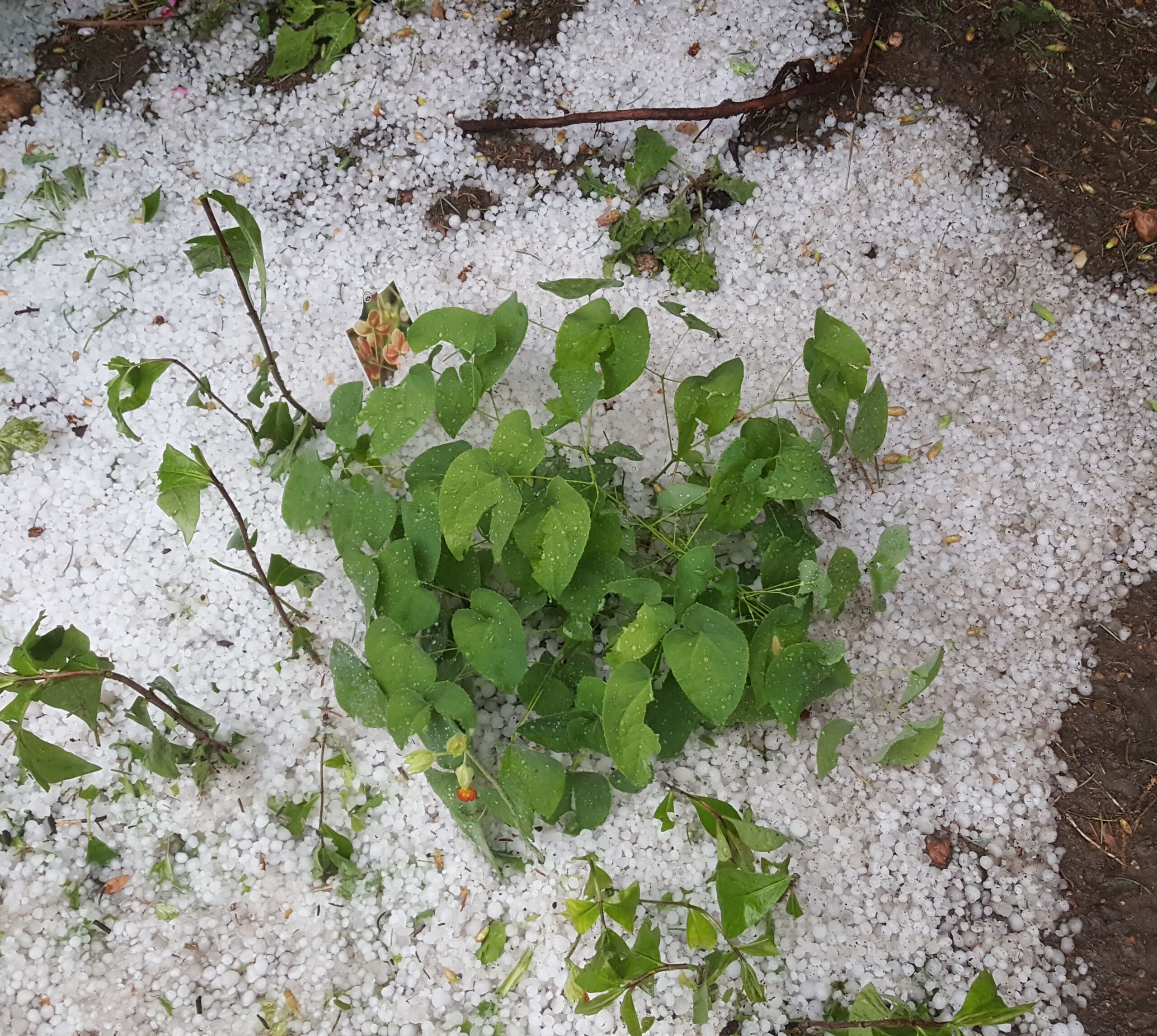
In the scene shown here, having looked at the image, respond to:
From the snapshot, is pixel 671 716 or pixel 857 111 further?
pixel 857 111

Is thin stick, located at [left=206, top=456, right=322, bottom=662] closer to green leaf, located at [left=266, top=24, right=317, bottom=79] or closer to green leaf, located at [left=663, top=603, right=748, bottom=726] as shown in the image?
green leaf, located at [left=663, top=603, right=748, bottom=726]

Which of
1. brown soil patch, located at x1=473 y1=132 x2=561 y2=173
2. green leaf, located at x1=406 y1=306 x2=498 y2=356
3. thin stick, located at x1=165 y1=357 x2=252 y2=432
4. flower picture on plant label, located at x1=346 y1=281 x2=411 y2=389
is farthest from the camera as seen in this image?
brown soil patch, located at x1=473 y1=132 x2=561 y2=173

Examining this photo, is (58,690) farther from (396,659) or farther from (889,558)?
(889,558)

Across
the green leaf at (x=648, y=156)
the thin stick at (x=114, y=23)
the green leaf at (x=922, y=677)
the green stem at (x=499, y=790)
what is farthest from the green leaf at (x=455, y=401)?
the thin stick at (x=114, y=23)

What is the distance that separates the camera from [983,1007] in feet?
3.10

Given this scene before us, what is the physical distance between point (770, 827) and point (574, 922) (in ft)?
1.14

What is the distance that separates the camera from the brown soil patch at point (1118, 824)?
1.17 metres

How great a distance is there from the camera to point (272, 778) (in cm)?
129

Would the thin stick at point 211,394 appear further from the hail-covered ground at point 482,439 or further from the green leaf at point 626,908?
the green leaf at point 626,908

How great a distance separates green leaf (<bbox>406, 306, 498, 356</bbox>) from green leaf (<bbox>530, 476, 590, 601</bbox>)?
23cm

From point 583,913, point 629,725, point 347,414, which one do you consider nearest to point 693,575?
point 629,725

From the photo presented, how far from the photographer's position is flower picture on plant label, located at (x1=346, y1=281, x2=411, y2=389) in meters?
1.36

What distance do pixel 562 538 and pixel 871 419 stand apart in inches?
19.5

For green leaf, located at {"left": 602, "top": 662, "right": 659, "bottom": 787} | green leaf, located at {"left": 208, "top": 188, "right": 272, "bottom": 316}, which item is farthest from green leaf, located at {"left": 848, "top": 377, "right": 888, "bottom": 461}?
green leaf, located at {"left": 208, "top": 188, "right": 272, "bottom": 316}
